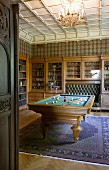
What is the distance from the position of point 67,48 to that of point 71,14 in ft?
13.3

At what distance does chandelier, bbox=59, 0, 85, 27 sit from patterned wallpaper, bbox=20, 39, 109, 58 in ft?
10.0

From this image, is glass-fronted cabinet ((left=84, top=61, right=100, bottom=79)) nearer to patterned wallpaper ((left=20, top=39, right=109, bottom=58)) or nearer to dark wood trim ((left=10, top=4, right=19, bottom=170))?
patterned wallpaper ((left=20, top=39, right=109, bottom=58))

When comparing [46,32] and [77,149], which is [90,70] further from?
[77,149]

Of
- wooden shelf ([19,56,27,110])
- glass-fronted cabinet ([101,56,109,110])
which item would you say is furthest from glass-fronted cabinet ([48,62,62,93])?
glass-fronted cabinet ([101,56,109,110])

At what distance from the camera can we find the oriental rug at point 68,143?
314 cm

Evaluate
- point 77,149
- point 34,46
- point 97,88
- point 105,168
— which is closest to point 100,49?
point 97,88

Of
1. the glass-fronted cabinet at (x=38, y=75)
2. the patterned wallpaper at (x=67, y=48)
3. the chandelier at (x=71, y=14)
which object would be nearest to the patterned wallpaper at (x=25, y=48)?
the patterned wallpaper at (x=67, y=48)

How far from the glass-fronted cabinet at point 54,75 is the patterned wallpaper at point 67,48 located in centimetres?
58

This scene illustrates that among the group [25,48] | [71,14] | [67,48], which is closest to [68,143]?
[71,14]

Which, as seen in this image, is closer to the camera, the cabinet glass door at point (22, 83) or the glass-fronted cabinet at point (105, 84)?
the glass-fronted cabinet at point (105, 84)

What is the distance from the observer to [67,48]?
8242 millimetres

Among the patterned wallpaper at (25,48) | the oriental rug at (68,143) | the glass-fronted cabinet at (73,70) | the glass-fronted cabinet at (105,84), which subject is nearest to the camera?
the oriental rug at (68,143)

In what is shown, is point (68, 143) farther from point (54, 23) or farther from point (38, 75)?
point (38, 75)

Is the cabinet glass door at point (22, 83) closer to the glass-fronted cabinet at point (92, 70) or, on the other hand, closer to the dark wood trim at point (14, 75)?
the glass-fronted cabinet at point (92, 70)
